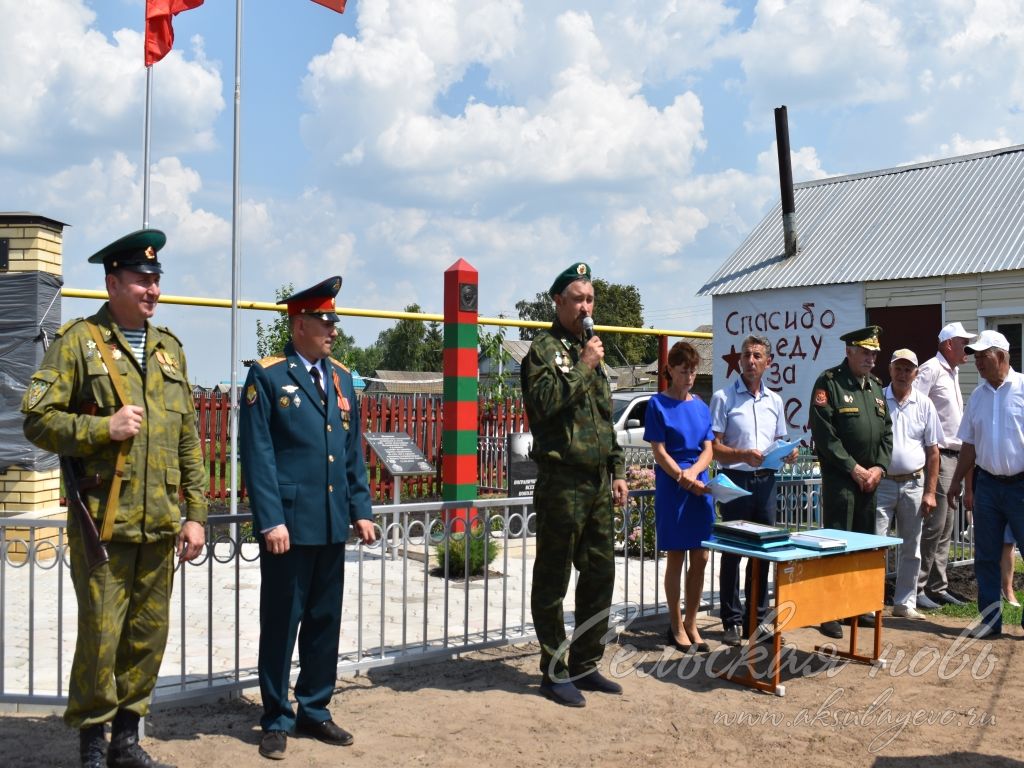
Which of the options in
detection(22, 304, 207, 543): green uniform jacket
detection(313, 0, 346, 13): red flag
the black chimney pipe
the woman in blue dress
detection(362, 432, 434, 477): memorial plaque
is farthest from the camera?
the black chimney pipe

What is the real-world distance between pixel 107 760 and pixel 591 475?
2571 mm

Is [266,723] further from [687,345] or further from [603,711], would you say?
[687,345]

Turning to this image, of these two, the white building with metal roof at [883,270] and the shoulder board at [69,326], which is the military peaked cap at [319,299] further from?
the white building with metal roof at [883,270]

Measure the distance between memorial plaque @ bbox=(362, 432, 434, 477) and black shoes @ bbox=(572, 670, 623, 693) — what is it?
16.3 ft

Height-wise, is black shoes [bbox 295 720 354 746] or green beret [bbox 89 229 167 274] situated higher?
green beret [bbox 89 229 167 274]

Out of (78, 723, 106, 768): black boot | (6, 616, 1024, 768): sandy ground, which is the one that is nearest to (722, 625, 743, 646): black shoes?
(6, 616, 1024, 768): sandy ground

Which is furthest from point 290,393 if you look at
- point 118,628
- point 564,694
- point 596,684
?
point 596,684

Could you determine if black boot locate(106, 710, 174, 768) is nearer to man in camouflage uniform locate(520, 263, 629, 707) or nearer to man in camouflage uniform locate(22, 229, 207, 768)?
man in camouflage uniform locate(22, 229, 207, 768)

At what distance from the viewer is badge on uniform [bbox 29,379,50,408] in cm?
364

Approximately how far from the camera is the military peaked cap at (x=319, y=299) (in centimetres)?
439

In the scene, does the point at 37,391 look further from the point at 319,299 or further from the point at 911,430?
the point at 911,430

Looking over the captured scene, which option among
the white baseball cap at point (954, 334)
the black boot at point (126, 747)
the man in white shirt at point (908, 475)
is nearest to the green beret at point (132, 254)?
the black boot at point (126, 747)

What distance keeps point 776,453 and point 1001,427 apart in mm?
1637

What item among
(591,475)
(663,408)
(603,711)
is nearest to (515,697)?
(603,711)
